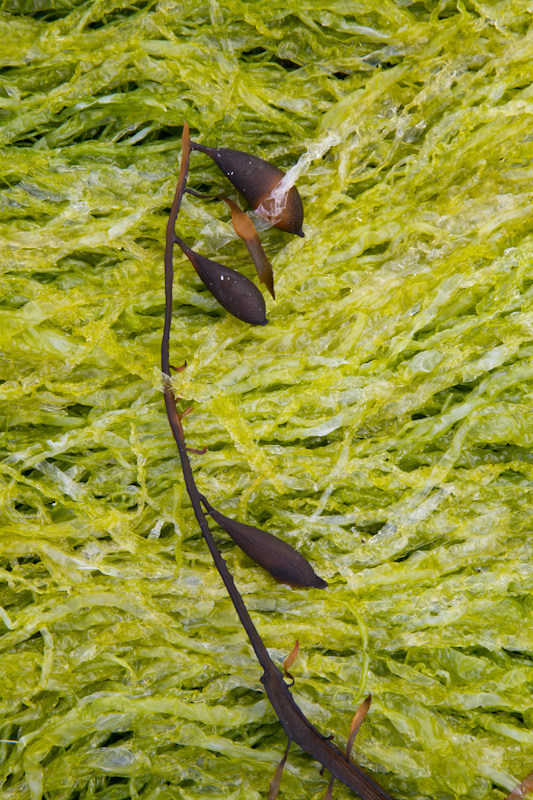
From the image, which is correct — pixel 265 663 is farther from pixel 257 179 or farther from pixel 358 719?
pixel 257 179

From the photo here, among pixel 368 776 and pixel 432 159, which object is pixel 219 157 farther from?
pixel 368 776

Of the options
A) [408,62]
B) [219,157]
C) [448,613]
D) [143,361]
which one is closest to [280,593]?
[448,613]

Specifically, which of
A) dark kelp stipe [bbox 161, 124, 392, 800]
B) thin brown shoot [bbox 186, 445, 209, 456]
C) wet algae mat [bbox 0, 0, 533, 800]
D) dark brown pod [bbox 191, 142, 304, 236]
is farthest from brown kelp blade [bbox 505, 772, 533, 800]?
dark brown pod [bbox 191, 142, 304, 236]

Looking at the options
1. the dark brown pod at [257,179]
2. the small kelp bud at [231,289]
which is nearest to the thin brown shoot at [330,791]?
the small kelp bud at [231,289]

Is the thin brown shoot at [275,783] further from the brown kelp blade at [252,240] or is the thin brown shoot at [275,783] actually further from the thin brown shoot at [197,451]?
the brown kelp blade at [252,240]

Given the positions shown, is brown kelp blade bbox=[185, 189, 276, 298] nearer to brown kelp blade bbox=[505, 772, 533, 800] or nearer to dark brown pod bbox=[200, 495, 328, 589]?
dark brown pod bbox=[200, 495, 328, 589]

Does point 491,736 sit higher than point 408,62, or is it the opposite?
point 408,62

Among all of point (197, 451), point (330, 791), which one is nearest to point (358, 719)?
point (330, 791)
